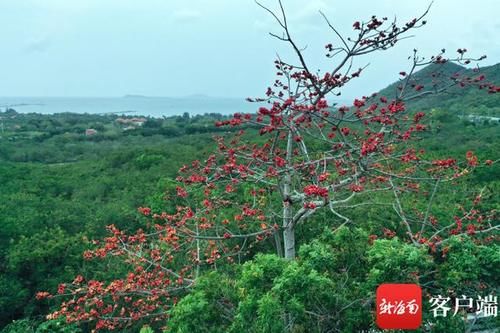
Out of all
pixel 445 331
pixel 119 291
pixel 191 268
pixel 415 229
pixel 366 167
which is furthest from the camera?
pixel 415 229

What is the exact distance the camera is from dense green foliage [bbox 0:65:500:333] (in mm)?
3273

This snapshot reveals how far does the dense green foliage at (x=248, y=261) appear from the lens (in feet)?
10.7

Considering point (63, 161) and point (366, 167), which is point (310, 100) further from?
point (63, 161)

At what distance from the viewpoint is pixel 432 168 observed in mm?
4379

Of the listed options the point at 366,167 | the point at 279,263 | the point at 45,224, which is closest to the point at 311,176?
the point at 366,167

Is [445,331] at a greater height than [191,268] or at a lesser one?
greater

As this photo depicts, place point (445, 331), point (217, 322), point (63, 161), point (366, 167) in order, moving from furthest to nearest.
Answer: point (63, 161), point (366, 167), point (217, 322), point (445, 331)

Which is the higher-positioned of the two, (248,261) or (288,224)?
(288,224)

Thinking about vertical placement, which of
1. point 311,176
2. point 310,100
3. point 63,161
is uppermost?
point 310,100

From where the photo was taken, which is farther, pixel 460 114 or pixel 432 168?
pixel 460 114

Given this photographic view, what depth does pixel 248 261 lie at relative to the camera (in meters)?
3.75

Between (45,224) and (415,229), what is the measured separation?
818cm

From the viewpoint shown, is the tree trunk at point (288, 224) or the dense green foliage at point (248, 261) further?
the tree trunk at point (288, 224)

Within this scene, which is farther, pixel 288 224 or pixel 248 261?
pixel 288 224
